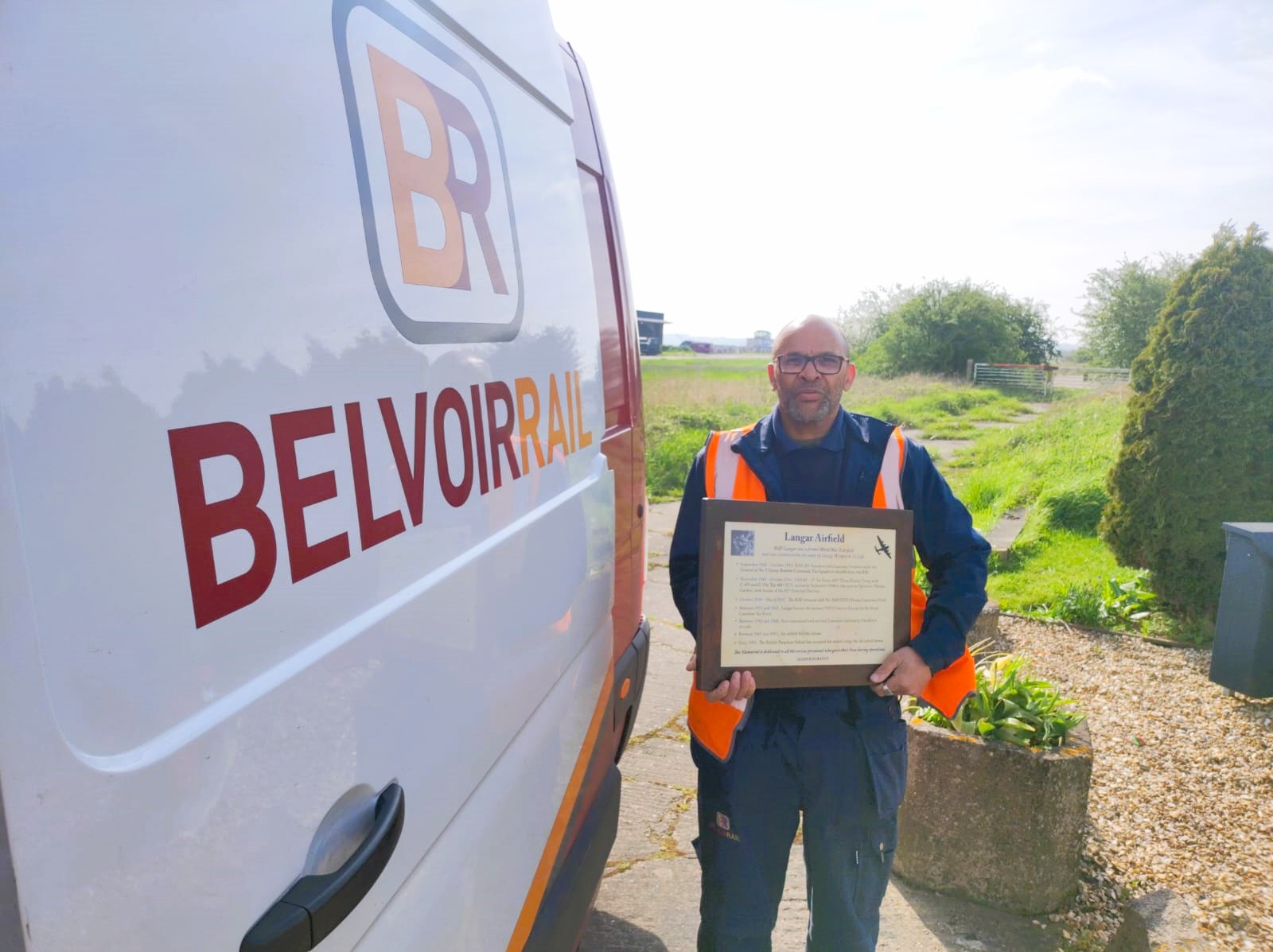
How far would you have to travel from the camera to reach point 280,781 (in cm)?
94

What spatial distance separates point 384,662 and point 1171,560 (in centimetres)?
568

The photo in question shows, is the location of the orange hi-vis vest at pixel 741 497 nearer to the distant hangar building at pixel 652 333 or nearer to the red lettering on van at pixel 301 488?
the red lettering on van at pixel 301 488

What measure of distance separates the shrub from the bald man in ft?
2.98

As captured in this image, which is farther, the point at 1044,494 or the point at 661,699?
the point at 1044,494

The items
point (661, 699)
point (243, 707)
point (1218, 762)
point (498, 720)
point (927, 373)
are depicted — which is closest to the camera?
point (243, 707)

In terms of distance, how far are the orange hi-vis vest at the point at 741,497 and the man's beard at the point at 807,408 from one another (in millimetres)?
120

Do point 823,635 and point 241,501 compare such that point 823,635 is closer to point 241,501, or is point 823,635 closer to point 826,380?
point 826,380

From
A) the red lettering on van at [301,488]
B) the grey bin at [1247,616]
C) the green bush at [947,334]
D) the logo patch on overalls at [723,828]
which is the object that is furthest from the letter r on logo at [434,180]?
the green bush at [947,334]

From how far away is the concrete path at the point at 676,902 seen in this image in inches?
111

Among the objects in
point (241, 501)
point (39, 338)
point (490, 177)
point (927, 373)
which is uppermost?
point (490, 177)

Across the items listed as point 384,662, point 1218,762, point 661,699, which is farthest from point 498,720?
point 1218,762

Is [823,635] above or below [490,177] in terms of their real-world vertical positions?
below

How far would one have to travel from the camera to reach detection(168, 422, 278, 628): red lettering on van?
2.69 ft

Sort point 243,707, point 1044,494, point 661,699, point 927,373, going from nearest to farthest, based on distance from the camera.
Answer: point 243,707 < point 661,699 < point 1044,494 < point 927,373
